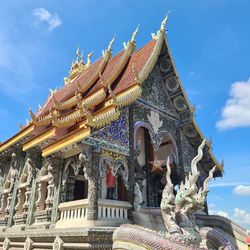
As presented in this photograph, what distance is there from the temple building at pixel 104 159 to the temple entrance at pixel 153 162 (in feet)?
0.13

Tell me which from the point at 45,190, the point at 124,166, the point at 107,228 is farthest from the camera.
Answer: the point at 45,190

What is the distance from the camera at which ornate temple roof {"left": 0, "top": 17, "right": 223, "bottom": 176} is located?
24.1 ft

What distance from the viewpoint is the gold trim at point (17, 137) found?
31.7 ft

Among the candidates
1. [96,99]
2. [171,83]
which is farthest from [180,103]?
[96,99]

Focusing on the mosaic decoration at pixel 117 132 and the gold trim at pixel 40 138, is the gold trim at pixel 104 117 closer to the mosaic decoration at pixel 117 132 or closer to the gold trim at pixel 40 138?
the mosaic decoration at pixel 117 132

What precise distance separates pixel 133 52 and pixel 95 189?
662 cm

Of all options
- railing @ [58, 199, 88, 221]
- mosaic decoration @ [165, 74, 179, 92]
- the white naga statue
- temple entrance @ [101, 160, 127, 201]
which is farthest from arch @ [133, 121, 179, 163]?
the white naga statue

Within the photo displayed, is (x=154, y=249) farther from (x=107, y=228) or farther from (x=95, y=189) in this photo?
(x=95, y=189)

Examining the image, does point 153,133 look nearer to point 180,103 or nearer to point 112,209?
point 180,103

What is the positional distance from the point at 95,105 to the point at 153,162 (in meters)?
2.99

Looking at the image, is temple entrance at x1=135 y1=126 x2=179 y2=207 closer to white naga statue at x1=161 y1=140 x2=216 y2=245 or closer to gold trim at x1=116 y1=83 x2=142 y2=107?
gold trim at x1=116 y1=83 x2=142 y2=107

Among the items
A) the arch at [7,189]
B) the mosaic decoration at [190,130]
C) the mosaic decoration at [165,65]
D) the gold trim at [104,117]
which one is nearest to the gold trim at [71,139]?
the gold trim at [104,117]

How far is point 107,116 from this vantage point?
24.1ft

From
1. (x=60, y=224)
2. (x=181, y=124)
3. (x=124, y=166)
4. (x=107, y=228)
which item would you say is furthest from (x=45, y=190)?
(x=181, y=124)
